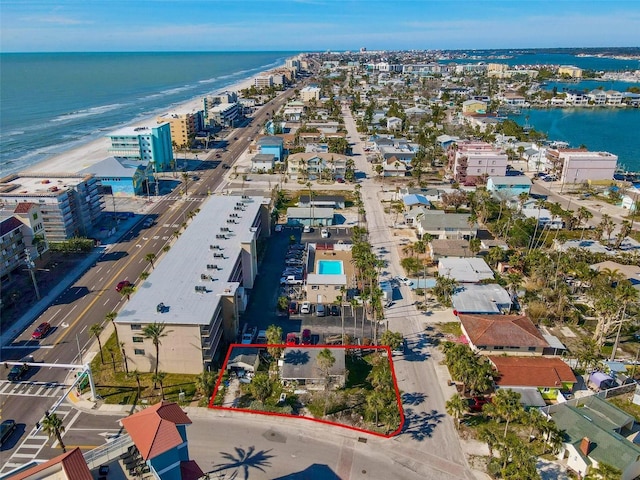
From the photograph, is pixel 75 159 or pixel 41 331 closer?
pixel 41 331

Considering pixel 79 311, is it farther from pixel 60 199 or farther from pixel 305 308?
pixel 305 308

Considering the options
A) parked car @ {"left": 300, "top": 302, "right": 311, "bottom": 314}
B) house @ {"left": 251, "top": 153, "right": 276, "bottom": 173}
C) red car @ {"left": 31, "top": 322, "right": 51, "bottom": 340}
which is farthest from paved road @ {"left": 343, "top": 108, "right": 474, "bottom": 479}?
house @ {"left": 251, "top": 153, "right": 276, "bottom": 173}

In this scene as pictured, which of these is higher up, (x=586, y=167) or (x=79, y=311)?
(x=586, y=167)

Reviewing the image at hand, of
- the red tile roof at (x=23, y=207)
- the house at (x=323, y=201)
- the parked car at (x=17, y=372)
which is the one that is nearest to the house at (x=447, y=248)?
the house at (x=323, y=201)

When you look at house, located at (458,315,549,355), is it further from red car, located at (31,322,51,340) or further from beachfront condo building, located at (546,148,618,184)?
beachfront condo building, located at (546,148,618,184)

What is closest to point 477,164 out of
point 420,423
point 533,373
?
point 533,373

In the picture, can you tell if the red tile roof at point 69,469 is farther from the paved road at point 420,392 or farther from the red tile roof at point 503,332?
the red tile roof at point 503,332
